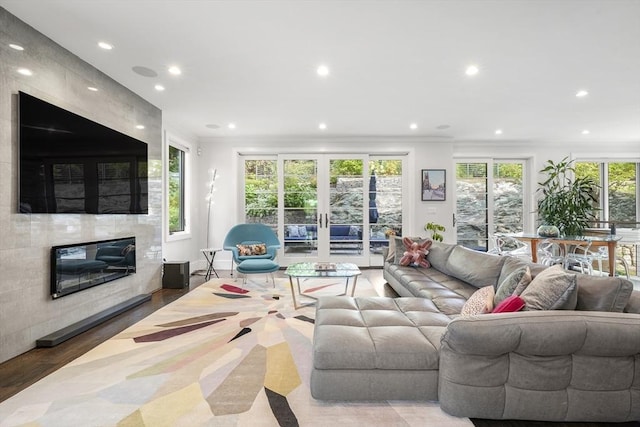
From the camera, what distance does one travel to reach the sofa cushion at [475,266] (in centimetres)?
282

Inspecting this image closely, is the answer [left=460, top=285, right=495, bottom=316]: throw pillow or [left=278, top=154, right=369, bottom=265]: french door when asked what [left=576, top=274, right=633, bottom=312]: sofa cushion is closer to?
[left=460, top=285, right=495, bottom=316]: throw pillow

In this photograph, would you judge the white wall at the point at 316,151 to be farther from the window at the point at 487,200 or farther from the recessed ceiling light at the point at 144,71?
the recessed ceiling light at the point at 144,71

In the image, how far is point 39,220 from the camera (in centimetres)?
262

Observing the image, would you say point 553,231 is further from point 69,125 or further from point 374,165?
point 69,125

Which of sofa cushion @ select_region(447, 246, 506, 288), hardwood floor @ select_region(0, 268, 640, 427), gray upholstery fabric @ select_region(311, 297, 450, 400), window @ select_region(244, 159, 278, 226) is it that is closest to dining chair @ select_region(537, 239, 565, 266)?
sofa cushion @ select_region(447, 246, 506, 288)

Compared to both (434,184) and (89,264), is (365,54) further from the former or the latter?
(434,184)

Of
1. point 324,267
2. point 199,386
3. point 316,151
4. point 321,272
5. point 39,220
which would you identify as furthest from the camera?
point 316,151

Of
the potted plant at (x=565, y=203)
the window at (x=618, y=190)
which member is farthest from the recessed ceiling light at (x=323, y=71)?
the window at (x=618, y=190)

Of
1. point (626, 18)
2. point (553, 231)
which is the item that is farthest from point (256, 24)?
point (553, 231)

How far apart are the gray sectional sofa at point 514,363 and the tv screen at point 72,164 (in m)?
2.69

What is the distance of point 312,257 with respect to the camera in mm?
6195

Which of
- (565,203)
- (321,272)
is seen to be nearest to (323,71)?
(321,272)

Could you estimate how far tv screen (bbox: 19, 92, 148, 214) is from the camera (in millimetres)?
2496

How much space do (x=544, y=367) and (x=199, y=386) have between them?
6.60 feet
